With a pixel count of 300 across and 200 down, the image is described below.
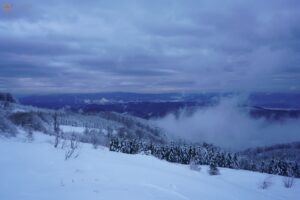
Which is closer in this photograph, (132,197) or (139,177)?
(132,197)

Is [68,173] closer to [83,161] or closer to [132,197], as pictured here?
[83,161]

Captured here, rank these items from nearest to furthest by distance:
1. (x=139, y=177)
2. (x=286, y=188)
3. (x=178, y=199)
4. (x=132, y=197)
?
(x=132, y=197)
(x=178, y=199)
(x=139, y=177)
(x=286, y=188)

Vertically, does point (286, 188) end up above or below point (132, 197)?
below

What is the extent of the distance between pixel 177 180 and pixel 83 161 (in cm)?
431

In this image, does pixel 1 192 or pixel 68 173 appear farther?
pixel 68 173

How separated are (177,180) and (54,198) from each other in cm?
578

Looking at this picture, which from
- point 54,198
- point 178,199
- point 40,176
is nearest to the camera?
point 54,198

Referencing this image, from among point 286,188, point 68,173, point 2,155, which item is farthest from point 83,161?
point 286,188

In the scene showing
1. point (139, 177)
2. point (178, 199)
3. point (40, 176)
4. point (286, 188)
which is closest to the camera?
point (178, 199)

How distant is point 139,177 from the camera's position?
11883 mm

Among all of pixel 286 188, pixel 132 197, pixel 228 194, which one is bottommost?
pixel 286 188

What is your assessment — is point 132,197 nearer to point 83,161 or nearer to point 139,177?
point 139,177

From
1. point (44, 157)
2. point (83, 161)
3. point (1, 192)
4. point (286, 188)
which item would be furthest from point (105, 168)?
point (286, 188)

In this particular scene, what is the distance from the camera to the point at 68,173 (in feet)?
35.7
